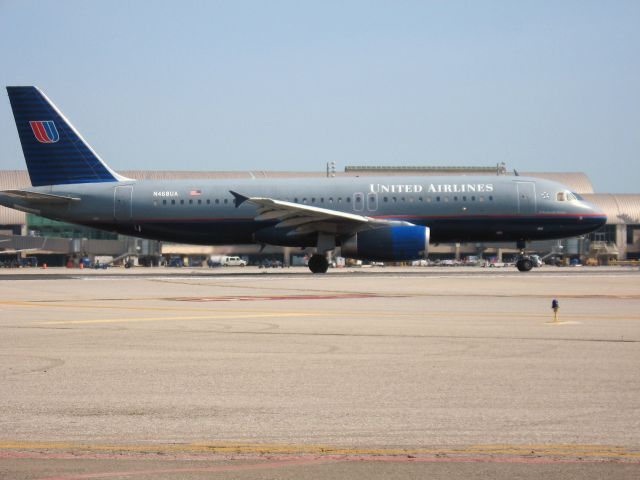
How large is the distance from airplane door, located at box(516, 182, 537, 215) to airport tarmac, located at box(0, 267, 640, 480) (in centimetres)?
Result: 2570

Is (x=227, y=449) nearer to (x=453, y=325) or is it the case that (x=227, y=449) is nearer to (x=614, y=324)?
(x=453, y=325)

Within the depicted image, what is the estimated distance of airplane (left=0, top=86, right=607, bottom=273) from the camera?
43531 mm

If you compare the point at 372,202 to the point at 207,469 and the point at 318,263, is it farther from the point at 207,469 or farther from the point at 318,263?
the point at 207,469

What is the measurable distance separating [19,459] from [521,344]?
350 inches

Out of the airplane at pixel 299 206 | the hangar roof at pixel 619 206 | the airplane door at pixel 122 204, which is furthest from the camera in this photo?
the hangar roof at pixel 619 206

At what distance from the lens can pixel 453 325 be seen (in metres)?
17.0

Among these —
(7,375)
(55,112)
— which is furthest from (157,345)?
(55,112)

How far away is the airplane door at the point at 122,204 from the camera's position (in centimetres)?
4688

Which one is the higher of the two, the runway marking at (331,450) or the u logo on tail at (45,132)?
the u logo on tail at (45,132)

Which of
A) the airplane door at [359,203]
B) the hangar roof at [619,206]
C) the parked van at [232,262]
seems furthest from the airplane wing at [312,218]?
the hangar roof at [619,206]

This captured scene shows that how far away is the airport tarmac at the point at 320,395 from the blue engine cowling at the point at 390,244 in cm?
2203

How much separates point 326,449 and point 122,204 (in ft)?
135

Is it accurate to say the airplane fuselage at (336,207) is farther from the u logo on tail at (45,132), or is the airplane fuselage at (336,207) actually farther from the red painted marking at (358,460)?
the red painted marking at (358,460)

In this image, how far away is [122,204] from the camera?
46.9 m
